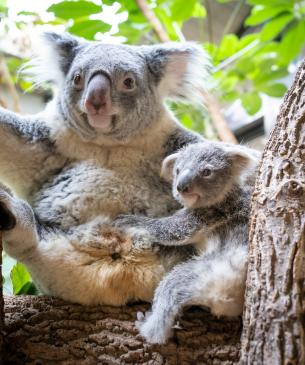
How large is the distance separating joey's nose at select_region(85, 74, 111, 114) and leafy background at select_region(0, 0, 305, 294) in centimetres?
91

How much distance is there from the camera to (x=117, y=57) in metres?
2.30

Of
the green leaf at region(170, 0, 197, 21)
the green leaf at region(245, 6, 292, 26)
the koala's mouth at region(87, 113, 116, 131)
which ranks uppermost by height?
the green leaf at region(245, 6, 292, 26)

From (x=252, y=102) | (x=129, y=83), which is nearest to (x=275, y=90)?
(x=252, y=102)

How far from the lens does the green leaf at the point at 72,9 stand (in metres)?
2.87

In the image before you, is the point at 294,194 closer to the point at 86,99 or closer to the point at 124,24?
the point at 86,99

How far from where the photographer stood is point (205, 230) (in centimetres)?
199

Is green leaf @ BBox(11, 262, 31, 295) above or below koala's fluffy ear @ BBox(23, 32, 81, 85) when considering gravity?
below

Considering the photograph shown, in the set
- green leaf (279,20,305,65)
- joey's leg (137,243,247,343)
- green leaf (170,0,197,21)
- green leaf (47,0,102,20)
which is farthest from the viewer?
green leaf (279,20,305,65)

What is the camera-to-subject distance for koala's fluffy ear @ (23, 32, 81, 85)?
8.05 ft

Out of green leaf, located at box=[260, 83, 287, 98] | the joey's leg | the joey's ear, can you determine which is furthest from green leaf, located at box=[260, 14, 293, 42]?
the joey's leg

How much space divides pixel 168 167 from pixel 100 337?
2.71 feet

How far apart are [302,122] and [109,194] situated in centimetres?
96

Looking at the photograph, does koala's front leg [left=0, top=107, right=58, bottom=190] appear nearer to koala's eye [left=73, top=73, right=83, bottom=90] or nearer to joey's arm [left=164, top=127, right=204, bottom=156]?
koala's eye [left=73, top=73, right=83, bottom=90]

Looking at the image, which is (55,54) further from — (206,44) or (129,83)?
(206,44)
